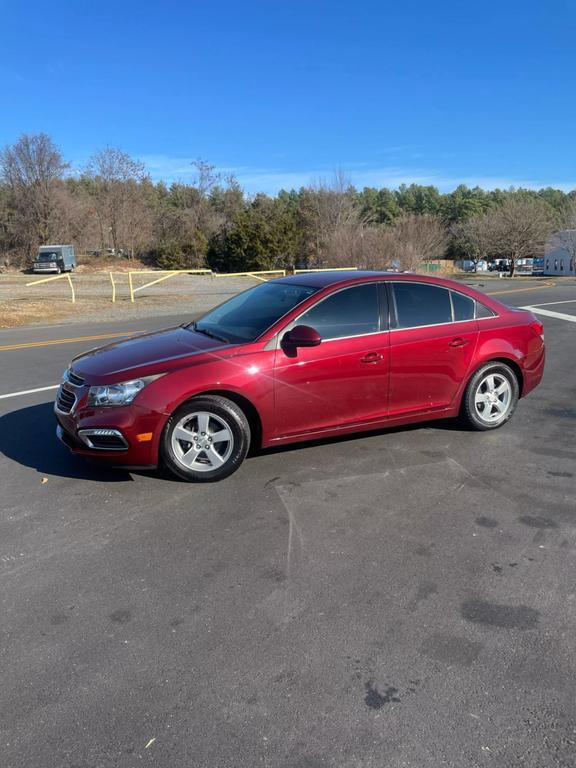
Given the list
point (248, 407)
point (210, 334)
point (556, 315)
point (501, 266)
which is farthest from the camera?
point (501, 266)

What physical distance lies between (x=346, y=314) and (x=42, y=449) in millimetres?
2984

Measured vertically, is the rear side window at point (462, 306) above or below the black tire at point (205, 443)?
above

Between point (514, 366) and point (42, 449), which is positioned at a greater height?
point (514, 366)

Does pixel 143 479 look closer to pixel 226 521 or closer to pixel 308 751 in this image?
pixel 226 521

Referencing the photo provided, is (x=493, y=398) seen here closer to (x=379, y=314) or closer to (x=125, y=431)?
(x=379, y=314)

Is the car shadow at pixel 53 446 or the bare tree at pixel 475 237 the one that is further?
the bare tree at pixel 475 237

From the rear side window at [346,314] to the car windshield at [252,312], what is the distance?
186 millimetres

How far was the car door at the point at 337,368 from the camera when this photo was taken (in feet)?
15.5

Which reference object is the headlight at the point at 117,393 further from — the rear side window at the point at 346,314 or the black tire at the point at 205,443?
the rear side window at the point at 346,314

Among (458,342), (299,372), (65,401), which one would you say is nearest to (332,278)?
(299,372)

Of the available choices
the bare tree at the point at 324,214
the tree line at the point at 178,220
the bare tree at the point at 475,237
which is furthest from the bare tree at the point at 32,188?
the bare tree at the point at 475,237

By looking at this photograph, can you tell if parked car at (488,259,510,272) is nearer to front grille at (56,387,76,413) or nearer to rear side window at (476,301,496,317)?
rear side window at (476,301,496,317)

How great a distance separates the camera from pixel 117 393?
4375mm

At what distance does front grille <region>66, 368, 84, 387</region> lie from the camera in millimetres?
4602
